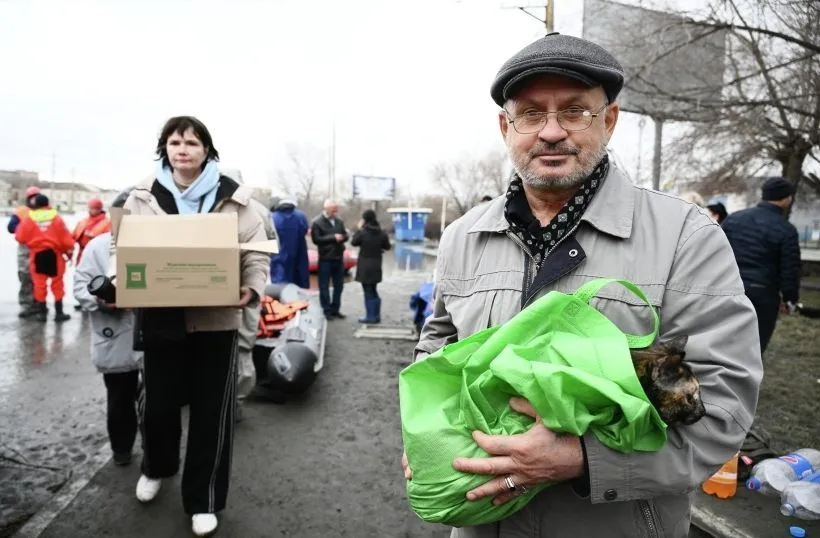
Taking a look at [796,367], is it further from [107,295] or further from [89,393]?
[89,393]

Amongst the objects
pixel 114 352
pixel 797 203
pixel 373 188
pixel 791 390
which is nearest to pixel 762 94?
pixel 791 390

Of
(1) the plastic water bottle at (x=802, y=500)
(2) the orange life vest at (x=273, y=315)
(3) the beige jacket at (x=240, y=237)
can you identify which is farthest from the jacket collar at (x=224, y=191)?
(1) the plastic water bottle at (x=802, y=500)

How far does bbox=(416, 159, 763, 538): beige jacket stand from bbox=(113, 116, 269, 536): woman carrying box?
1713 millimetres

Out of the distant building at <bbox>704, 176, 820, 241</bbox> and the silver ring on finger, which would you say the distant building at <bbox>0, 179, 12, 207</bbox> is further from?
the distant building at <bbox>704, 176, 820, 241</bbox>

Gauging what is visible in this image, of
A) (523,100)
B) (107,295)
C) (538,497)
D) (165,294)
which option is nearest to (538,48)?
(523,100)

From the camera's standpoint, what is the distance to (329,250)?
9.53m

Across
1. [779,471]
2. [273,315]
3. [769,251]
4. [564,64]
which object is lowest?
[779,471]

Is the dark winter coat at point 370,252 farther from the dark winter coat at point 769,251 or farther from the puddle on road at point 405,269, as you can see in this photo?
the dark winter coat at point 769,251

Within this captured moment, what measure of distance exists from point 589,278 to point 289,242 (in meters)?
7.83

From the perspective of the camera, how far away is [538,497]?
149cm

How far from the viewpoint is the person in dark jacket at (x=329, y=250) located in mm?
9492

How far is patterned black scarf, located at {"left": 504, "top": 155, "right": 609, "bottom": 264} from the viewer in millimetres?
1591

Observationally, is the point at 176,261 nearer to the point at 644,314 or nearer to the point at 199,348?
the point at 199,348

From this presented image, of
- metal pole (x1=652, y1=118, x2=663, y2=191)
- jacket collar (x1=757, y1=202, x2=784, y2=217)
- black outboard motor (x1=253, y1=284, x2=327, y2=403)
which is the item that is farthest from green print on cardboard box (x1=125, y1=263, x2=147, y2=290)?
metal pole (x1=652, y1=118, x2=663, y2=191)
